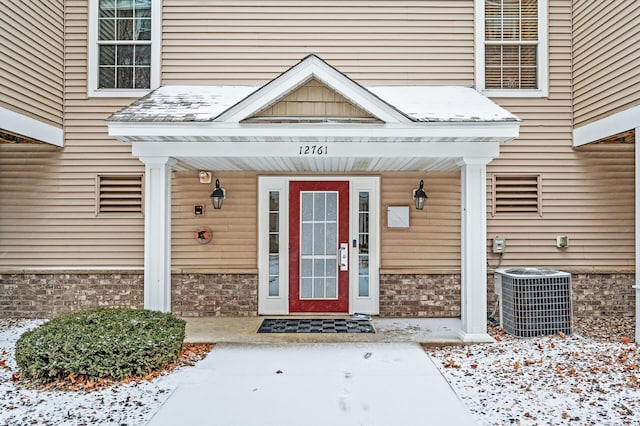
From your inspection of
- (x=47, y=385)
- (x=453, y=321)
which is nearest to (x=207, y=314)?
(x=47, y=385)

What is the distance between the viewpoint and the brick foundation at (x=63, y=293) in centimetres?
688

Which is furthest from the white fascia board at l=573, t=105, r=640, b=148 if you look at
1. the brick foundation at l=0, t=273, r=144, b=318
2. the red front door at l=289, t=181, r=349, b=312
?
the brick foundation at l=0, t=273, r=144, b=318

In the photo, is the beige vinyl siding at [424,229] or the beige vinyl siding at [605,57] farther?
the beige vinyl siding at [424,229]

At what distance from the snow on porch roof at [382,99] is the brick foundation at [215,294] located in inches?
105

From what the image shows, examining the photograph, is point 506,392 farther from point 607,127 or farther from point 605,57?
point 605,57

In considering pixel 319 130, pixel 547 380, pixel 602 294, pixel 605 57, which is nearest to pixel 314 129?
pixel 319 130

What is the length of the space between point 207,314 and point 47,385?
288 centimetres

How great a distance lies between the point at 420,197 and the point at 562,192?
2263mm

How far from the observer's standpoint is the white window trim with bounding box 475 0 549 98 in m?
6.91

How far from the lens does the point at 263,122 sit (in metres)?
5.20

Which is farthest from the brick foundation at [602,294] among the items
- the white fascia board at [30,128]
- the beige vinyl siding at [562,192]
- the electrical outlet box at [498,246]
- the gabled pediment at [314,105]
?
the white fascia board at [30,128]

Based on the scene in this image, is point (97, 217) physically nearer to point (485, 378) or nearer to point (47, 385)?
point (47, 385)

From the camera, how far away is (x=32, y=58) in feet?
20.7

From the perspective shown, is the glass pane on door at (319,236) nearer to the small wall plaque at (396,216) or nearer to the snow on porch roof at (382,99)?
the small wall plaque at (396,216)
